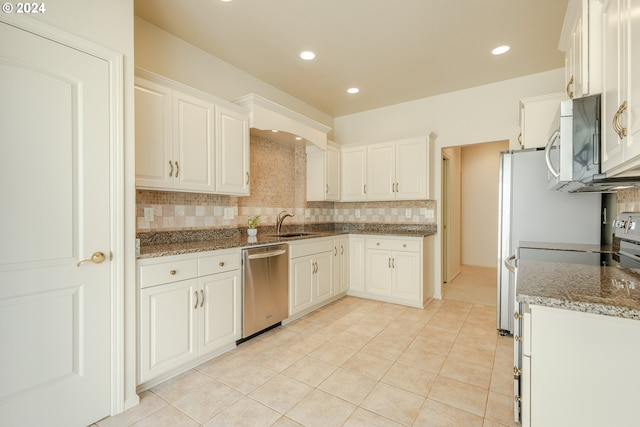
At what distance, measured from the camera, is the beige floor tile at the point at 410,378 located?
197 centimetres

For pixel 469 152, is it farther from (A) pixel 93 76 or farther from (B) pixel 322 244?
(A) pixel 93 76

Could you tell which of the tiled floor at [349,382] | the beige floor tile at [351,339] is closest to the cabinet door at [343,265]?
the tiled floor at [349,382]

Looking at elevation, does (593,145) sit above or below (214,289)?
above

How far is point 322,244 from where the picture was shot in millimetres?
3574

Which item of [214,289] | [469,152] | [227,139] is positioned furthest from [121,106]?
[469,152]

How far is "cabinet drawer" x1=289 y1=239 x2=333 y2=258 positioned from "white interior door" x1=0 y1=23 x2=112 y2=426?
1.71m

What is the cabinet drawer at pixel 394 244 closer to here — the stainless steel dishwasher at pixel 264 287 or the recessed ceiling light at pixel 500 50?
the stainless steel dishwasher at pixel 264 287

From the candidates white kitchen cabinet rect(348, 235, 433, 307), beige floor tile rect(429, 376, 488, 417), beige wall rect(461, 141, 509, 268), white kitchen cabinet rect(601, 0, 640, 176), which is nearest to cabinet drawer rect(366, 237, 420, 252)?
white kitchen cabinet rect(348, 235, 433, 307)

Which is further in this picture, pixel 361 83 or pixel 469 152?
pixel 469 152

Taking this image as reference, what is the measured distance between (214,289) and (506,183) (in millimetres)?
2818

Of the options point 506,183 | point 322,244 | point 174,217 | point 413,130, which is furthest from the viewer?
point 413,130

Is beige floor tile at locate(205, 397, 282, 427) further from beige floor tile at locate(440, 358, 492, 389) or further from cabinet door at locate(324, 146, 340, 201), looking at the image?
cabinet door at locate(324, 146, 340, 201)

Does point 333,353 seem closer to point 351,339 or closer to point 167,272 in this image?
point 351,339

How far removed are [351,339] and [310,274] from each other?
0.89 metres
